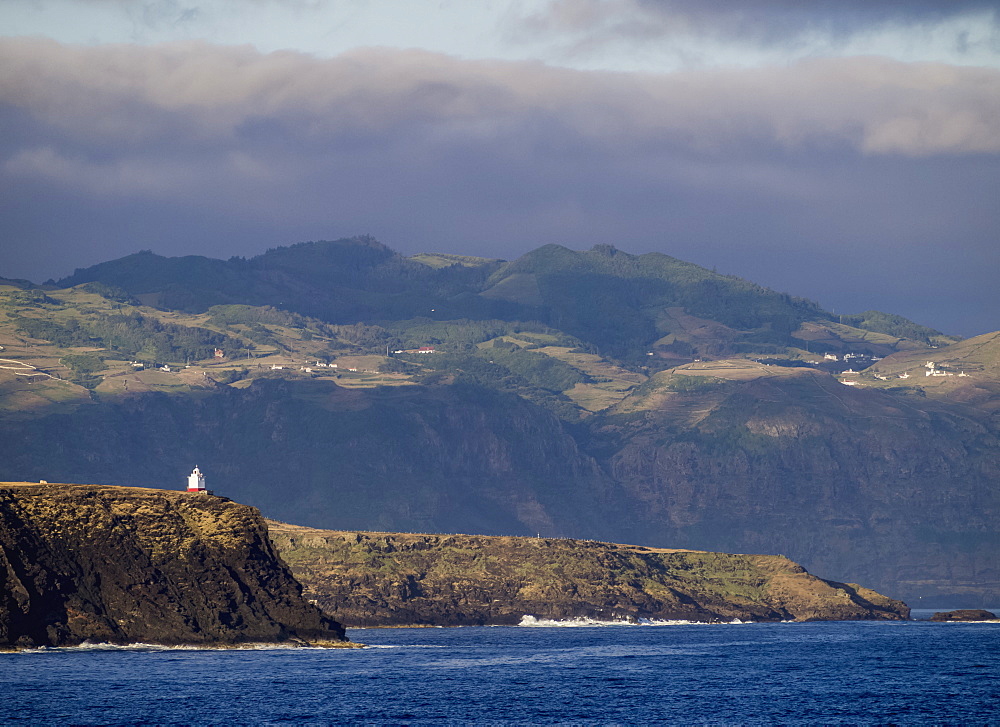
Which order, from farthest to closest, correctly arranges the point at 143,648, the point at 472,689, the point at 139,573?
the point at 139,573
the point at 143,648
the point at 472,689

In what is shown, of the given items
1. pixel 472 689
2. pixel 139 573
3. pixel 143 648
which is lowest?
pixel 472 689

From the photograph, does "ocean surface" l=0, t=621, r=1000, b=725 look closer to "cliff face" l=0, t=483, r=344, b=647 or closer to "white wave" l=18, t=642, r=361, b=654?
"white wave" l=18, t=642, r=361, b=654

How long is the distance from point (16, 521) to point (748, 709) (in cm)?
8672

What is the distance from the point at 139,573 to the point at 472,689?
5031 centimetres

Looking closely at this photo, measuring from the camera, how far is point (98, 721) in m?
116

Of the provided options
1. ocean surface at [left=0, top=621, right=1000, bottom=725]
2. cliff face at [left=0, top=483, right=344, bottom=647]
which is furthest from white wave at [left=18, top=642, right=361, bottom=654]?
cliff face at [left=0, top=483, right=344, bottom=647]

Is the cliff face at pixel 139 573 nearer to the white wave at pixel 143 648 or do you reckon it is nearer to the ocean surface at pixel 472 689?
the white wave at pixel 143 648

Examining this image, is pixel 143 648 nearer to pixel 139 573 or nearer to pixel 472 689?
pixel 139 573

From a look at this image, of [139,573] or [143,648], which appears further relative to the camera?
[139,573]

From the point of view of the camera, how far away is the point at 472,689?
148 meters

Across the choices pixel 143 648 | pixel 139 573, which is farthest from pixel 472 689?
pixel 139 573

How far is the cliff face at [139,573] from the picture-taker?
167000 mm

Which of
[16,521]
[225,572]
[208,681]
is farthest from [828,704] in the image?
[16,521]

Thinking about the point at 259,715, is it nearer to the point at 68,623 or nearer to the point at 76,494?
the point at 68,623
